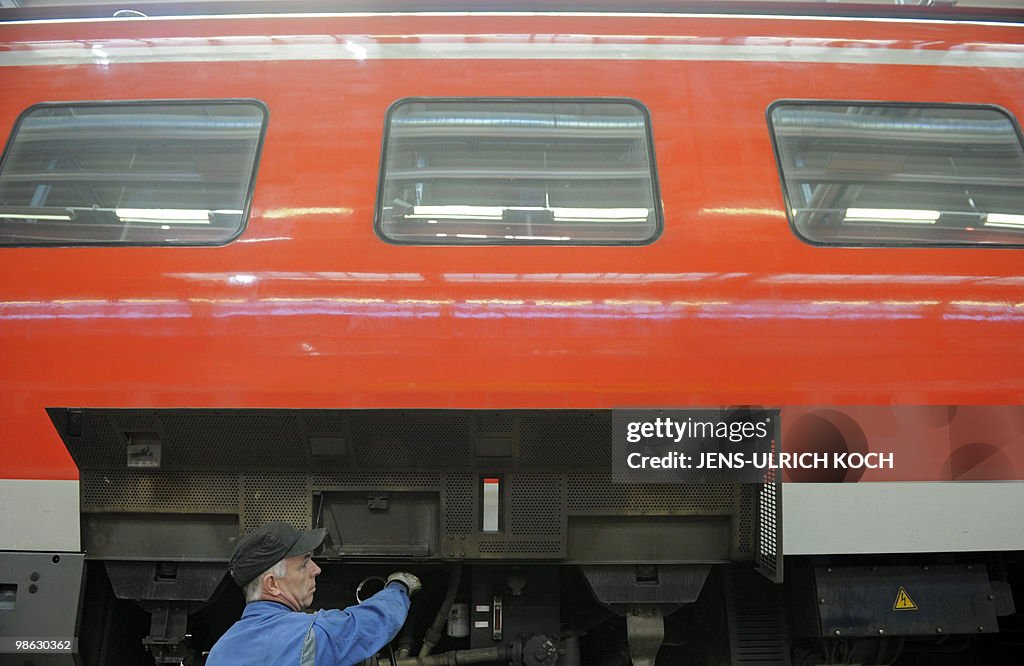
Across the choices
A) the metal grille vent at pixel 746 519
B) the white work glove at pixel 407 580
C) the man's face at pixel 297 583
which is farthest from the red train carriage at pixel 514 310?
the man's face at pixel 297 583

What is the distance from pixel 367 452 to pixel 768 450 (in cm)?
150

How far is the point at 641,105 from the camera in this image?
3.39 meters

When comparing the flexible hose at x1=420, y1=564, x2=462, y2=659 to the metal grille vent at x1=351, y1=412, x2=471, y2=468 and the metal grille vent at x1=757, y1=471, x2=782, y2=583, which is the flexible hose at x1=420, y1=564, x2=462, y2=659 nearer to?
the metal grille vent at x1=351, y1=412, x2=471, y2=468

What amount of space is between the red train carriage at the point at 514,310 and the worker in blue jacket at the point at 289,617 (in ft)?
1.86

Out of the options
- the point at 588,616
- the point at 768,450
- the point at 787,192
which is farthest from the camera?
the point at 588,616

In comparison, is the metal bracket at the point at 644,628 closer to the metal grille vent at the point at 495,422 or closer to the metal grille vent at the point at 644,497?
the metal grille vent at the point at 644,497

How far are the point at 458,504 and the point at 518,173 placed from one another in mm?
1351

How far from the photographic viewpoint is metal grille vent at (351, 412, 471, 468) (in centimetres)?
298

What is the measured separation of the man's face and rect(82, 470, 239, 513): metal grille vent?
2.36 ft

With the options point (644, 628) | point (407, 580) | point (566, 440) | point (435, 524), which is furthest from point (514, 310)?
point (644, 628)

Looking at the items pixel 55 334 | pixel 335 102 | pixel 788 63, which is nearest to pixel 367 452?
pixel 55 334

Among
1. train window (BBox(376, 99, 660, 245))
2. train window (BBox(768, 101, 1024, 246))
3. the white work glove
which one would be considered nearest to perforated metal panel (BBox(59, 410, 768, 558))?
the white work glove

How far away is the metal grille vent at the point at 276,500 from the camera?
10.2 feet

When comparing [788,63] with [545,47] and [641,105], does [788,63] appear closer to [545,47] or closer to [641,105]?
[641,105]
